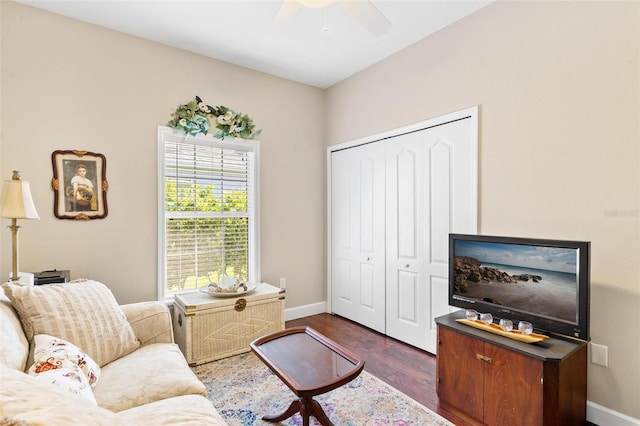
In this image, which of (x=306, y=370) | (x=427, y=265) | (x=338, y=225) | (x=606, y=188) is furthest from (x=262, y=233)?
(x=606, y=188)

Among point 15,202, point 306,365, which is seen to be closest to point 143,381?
point 306,365

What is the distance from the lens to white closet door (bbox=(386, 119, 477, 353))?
2.64 m

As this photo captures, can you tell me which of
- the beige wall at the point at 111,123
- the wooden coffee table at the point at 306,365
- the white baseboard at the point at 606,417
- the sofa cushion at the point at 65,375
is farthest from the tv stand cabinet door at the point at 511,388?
the beige wall at the point at 111,123

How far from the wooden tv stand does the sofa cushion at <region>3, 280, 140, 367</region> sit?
1930 millimetres

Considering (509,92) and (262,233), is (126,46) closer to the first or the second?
(262,233)

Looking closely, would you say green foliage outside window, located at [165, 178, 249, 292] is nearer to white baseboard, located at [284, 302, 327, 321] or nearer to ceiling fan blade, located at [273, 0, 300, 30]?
white baseboard, located at [284, 302, 327, 321]

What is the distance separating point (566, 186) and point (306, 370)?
6.34ft

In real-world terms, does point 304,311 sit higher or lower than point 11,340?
lower

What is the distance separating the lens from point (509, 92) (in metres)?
2.34

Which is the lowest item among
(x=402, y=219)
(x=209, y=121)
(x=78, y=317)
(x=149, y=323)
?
(x=149, y=323)

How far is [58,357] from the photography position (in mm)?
1399

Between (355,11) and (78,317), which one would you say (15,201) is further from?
(355,11)

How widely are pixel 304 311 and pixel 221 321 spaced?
4.33ft

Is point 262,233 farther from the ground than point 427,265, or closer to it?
farther from the ground
